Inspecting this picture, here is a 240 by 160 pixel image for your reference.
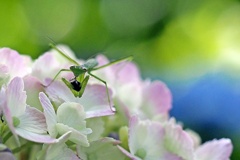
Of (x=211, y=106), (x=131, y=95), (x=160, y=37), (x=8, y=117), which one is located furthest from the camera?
(x=160, y=37)

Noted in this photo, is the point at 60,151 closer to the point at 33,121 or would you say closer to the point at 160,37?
the point at 33,121

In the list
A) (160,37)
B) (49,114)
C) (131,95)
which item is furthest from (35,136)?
(160,37)

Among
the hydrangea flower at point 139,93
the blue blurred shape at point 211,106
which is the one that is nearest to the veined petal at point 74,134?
the hydrangea flower at point 139,93

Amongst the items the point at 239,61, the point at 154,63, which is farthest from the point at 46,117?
the point at 154,63

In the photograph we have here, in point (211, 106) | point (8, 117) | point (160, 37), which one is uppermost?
point (160, 37)

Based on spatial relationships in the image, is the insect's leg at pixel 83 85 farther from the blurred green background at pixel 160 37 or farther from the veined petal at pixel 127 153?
the blurred green background at pixel 160 37

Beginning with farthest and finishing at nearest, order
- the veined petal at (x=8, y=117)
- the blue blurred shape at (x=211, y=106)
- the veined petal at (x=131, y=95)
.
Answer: the blue blurred shape at (x=211, y=106) < the veined petal at (x=131, y=95) < the veined petal at (x=8, y=117)

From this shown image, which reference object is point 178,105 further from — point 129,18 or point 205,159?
point 129,18
